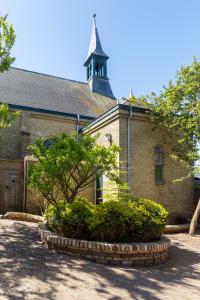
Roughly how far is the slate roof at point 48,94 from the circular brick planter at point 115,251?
1496cm

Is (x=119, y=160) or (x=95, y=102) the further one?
(x=95, y=102)

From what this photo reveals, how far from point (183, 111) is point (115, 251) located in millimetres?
9098

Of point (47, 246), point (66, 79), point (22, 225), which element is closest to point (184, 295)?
point (47, 246)

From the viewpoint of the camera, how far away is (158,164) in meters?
15.3

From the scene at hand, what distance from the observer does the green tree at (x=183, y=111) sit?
13451 mm

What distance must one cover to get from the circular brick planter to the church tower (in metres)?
23.8

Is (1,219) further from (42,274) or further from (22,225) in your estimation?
(42,274)

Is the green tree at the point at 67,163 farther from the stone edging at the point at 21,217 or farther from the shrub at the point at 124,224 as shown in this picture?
the stone edging at the point at 21,217

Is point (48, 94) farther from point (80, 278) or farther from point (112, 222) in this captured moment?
point (80, 278)

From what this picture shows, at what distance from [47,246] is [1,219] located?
15.9 ft

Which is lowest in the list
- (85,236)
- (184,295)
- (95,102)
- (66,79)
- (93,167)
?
(184,295)

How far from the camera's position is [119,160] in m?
14.2

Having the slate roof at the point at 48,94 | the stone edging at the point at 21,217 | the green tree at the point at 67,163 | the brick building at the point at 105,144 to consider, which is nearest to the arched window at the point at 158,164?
the brick building at the point at 105,144

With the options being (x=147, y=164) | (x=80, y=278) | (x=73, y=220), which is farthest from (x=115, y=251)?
(x=147, y=164)
